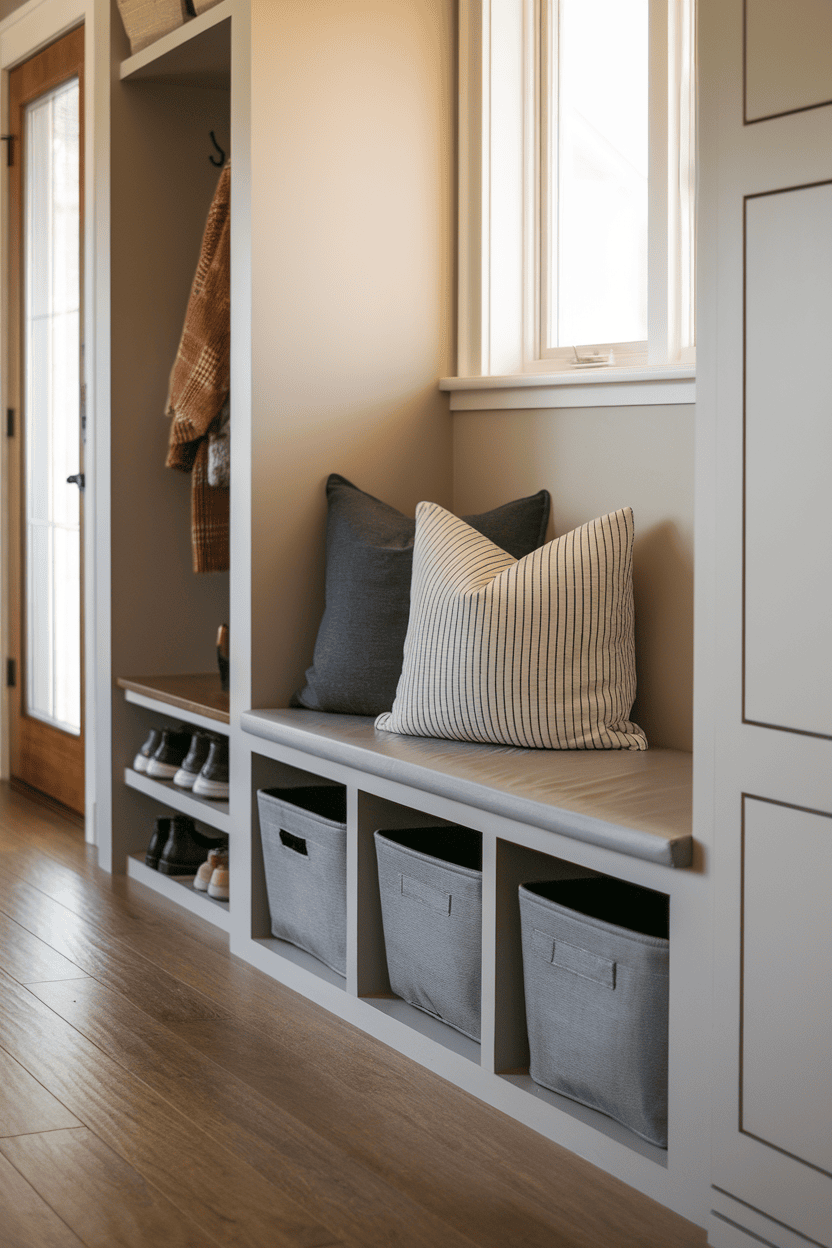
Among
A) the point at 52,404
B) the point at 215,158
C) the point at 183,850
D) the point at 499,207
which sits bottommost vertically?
the point at 183,850

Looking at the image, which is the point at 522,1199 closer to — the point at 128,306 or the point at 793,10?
the point at 793,10

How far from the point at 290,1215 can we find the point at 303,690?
1.26m

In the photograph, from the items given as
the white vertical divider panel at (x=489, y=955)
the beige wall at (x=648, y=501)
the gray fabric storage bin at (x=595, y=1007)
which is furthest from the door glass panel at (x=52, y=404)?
the gray fabric storage bin at (x=595, y=1007)

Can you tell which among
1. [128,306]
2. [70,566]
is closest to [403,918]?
[128,306]

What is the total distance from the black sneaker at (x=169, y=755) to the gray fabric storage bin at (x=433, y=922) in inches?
41.0

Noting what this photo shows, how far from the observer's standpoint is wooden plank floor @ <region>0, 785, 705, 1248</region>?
169 cm

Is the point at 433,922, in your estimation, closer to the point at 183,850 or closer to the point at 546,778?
the point at 546,778

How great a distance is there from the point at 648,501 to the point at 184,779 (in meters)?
1.31

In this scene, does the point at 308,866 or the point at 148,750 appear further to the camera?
the point at 148,750

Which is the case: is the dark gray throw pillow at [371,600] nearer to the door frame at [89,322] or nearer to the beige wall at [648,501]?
the beige wall at [648,501]

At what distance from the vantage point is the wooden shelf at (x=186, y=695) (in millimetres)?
2971

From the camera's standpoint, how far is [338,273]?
2.87 metres

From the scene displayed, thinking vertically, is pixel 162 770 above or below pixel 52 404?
below

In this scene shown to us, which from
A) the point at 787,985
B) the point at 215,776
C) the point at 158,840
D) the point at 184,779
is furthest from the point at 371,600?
the point at 787,985
